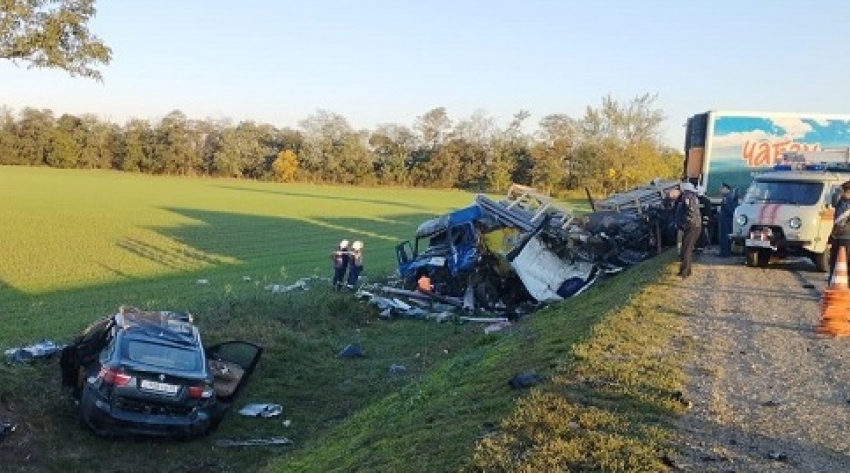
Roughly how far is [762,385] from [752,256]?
32.8 feet

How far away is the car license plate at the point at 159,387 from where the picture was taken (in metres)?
9.92

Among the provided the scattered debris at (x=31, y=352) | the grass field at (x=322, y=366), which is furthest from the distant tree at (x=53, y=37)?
the scattered debris at (x=31, y=352)

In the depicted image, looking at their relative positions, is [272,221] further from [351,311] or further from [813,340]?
[813,340]

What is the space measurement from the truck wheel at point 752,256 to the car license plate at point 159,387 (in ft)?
41.1

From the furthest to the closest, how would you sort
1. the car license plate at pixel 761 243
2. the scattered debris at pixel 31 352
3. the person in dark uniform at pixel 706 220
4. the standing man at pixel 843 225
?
the person in dark uniform at pixel 706 220
the car license plate at pixel 761 243
the standing man at pixel 843 225
the scattered debris at pixel 31 352

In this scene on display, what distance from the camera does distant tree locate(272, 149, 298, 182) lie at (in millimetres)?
107562

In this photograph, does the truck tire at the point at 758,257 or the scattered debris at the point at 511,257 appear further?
the scattered debris at the point at 511,257

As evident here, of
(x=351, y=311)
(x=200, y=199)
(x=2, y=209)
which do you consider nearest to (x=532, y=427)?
(x=351, y=311)

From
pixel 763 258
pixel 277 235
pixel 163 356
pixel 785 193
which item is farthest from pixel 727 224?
pixel 277 235

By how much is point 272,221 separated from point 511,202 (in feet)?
105

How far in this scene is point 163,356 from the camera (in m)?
10.4

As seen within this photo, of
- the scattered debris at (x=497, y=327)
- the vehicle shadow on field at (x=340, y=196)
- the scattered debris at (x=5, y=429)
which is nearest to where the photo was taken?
the scattered debris at (x=5, y=429)

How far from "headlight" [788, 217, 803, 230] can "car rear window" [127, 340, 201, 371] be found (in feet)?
40.8

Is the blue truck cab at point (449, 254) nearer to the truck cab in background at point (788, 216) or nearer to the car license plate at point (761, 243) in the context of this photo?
the truck cab in background at point (788, 216)
